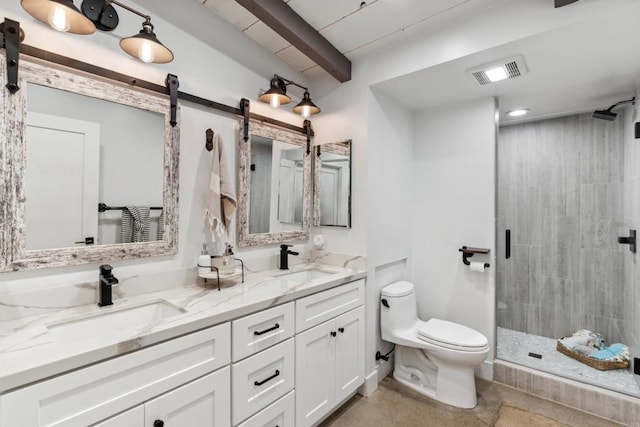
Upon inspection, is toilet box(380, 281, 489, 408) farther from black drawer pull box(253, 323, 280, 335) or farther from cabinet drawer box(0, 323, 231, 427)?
cabinet drawer box(0, 323, 231, 427)

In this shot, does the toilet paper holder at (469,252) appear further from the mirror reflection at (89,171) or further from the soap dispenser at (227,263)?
the mirror reflection at (89,171)

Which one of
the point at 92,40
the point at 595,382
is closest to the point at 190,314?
the point at 92,40

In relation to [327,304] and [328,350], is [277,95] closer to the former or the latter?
[327,304]

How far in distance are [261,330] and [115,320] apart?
0.64 meters

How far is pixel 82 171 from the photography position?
1.38m

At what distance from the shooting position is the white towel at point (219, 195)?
1771 mm

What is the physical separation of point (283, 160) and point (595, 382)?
2.71 meters

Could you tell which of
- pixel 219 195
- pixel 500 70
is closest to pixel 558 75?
pixel 500 70

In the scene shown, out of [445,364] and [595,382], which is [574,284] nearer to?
[595,382]

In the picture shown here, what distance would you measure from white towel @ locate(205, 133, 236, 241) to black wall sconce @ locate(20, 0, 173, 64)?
526mm

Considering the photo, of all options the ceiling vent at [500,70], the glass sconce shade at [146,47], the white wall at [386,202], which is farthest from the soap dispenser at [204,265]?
the ceiling vent at [500,70]

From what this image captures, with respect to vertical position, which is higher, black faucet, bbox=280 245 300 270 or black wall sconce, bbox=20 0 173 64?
black wall sconce, bbox=20 0 173 64

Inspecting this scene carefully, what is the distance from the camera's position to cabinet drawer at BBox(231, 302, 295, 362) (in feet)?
4.42

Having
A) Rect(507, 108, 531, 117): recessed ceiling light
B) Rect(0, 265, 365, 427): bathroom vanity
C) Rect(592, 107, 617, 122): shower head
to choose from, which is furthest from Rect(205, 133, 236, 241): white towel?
Rect(592, 107, 617, 122): shower head
